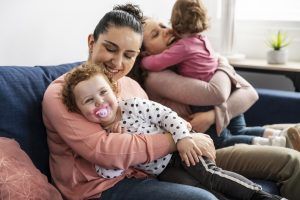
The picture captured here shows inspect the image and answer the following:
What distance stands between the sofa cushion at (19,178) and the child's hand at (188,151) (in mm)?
437

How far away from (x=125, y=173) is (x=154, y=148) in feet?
0.48

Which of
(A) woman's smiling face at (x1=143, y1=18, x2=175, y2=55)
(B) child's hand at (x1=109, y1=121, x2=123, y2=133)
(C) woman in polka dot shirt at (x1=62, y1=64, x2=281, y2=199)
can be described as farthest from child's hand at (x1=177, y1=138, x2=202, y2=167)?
(A) woman's smiling face at (x1=143, y1=18, x2=175, y2=55)

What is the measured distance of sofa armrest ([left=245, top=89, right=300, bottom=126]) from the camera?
216cm

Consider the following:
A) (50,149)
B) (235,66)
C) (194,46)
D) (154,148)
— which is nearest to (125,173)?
(154,148)

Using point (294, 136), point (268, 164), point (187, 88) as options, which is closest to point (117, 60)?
point (187, 88)

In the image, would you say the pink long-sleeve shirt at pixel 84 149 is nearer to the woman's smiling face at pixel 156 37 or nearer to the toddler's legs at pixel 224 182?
the toddler's legs at pixel 224 182

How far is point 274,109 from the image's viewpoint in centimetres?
223

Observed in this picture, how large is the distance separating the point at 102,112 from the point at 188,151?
33 centimetres

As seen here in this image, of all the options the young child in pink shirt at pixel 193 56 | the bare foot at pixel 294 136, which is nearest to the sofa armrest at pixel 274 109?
the young child in pink shirt at pixel 193 56

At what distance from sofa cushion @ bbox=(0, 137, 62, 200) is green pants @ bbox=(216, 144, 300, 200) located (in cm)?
73

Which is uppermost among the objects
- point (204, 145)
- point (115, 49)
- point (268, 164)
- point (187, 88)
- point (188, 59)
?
point (115, 49)

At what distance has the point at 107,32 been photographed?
1.49 meters

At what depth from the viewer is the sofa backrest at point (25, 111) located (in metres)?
1.35

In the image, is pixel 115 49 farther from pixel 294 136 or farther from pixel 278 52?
pixel 278 52
